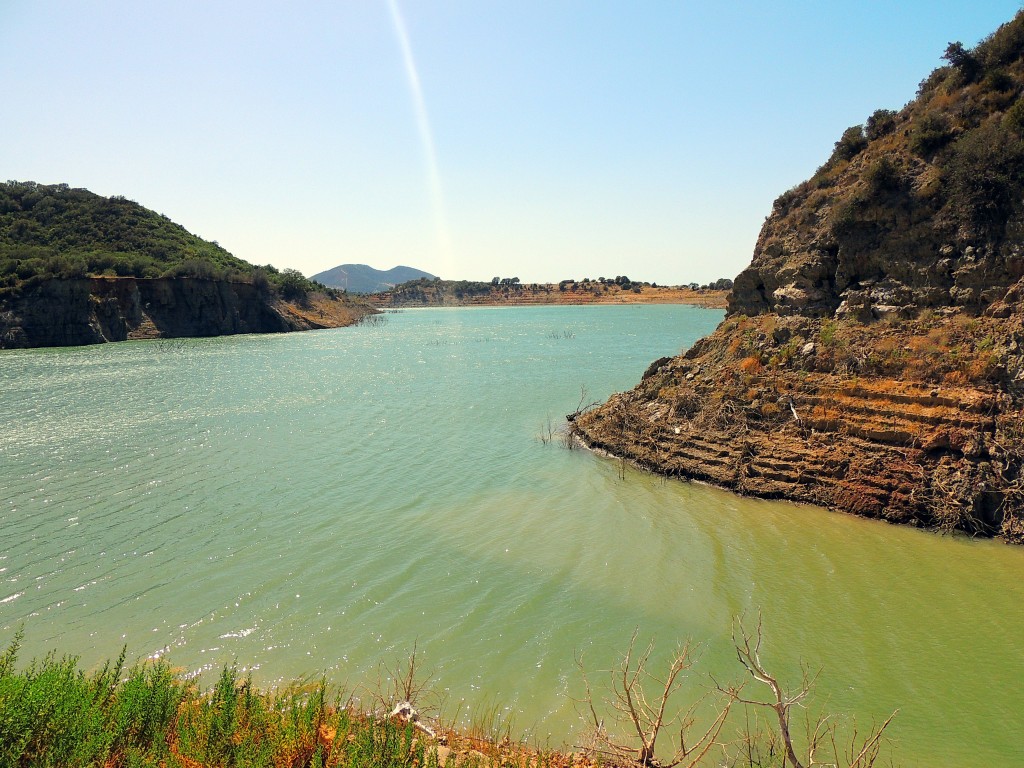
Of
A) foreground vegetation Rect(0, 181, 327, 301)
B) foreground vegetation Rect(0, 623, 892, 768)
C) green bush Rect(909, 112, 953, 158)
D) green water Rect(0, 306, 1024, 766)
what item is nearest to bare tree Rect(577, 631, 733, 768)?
foreground vegetation Rect(0, 623, 892, 768)

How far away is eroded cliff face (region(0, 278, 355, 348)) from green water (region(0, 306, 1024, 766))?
44.3 m

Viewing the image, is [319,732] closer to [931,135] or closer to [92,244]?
[931,135]

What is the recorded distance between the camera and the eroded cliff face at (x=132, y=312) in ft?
181

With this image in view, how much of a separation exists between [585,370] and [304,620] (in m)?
30.7

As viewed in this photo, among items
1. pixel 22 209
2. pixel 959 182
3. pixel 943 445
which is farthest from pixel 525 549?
pixel 22 209

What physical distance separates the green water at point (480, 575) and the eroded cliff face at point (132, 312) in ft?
145

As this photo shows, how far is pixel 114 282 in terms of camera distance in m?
62.9

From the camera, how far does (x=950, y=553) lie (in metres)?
11.0

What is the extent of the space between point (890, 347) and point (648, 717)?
1324 centimetres

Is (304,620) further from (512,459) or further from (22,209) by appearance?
(22,209)

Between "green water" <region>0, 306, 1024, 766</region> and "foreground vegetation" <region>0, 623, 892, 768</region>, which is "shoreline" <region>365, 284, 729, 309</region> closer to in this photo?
"green water" <region>0, 306, 1024, 766</region>

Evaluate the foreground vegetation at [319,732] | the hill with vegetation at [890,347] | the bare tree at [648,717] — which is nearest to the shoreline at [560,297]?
the hill with vegetation at [890,347]

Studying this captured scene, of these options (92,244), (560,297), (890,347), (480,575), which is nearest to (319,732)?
(480,575)

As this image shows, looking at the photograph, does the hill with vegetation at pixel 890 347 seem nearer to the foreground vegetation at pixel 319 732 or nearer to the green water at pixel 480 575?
the green water at pixel 480 575
